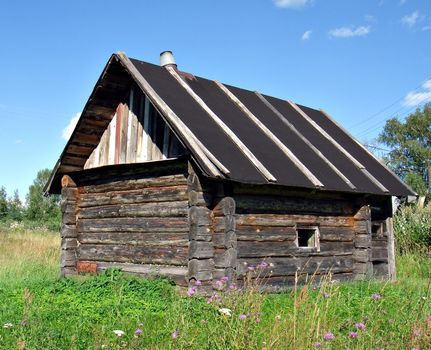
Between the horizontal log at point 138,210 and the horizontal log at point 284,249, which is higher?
the horizontal log at point 138,210

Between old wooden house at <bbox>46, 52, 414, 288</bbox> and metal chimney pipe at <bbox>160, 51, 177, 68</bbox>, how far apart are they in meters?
0.03

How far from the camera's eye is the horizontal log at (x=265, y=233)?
10031 mm

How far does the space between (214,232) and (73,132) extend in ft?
14.5

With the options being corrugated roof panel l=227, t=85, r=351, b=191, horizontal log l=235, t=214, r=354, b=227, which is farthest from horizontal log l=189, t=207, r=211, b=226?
corrugated roof panel l=227, t=85, r=351, b=191

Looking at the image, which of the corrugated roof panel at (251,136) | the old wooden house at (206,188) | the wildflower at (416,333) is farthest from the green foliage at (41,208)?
the wildflower at (416,333)

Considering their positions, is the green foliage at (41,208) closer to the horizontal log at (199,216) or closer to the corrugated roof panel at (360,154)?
the corrugated roof panel at (360,154)

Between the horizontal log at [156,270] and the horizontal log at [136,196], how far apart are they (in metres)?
1.28

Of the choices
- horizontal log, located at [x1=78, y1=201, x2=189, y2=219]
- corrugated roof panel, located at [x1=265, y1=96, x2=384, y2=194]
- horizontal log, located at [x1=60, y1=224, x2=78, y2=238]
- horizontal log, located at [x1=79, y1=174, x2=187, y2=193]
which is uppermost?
corrugated roof panel, located at [x1=265, y1=96, x2=384, y2=194]

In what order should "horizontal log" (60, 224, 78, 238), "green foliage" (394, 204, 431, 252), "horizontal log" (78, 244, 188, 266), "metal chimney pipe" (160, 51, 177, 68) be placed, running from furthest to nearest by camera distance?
"green foliage" (394, 204, 431, 252) → "horizontal log" (60, 224, 78, 238) → "metal chimney pipe" (160, 51, 177, 68) → "horizontal log" (78, 244, 188, 266)

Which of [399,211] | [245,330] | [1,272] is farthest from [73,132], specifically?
[399,211]

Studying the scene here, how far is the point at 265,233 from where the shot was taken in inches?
411

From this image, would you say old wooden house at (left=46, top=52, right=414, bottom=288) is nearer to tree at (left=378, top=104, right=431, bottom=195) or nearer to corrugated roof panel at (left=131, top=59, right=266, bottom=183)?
corrugated roof panel at (left=131, top=59, right=266, bottom=183)

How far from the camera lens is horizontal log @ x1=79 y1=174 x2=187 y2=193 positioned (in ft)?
34.0

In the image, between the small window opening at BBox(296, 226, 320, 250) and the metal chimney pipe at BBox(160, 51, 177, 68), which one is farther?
the metal chimney pipe at BBox(160, 51, 177, 68)
